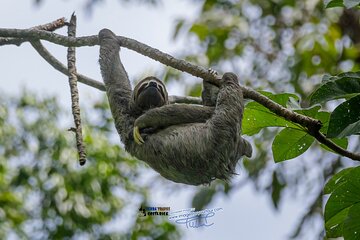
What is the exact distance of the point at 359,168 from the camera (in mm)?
4078

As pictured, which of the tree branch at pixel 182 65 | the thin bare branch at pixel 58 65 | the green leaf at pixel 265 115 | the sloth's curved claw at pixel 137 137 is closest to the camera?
the tree branch at pixel 182 65

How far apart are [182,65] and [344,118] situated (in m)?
1.38

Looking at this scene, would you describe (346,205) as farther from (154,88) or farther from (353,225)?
(154,88)

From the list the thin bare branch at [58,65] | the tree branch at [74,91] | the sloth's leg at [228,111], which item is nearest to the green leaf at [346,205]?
the sloth's leg at [228,111]

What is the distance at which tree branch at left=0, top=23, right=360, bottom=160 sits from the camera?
4371 millimetres

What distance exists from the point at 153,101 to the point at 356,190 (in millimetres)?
2444

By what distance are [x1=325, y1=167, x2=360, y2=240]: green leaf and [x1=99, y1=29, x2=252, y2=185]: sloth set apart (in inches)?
42.0

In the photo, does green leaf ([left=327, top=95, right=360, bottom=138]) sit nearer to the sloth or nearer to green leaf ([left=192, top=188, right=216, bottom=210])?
the sloth

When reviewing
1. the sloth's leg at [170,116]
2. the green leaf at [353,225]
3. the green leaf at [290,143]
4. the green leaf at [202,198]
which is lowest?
the green leaf at [353,225]

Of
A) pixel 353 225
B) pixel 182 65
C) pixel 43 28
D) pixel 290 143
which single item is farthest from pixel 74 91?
pixel 353 225

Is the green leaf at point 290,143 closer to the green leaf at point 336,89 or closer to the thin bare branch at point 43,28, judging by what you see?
the green leaf at point 336,89

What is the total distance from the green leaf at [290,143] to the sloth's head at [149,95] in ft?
4.92

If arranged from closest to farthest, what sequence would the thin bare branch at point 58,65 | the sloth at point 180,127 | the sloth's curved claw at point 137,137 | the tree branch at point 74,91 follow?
1. the tree branch at point 74,91
2. the sloth at point 180,127
3. the sloth's curved claw at point 137,137
4. the thin bare branch at point 58,65

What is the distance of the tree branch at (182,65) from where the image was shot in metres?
4.37
